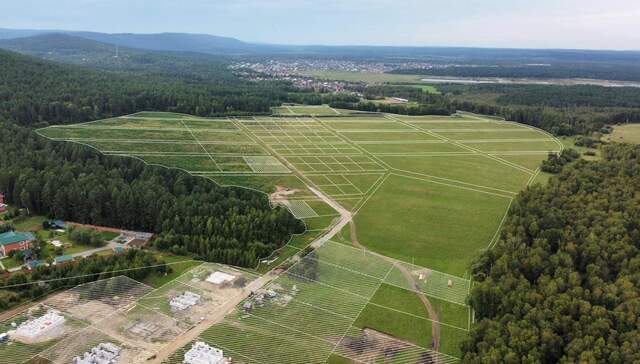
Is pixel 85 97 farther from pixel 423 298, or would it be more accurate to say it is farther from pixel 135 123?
pixel 423 298

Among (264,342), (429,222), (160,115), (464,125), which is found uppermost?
(160,115)

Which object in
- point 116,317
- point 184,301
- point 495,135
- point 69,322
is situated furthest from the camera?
→ point 495,135

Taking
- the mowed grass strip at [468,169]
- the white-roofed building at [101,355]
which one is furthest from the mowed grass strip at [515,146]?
the white-roofed building at [101,355]

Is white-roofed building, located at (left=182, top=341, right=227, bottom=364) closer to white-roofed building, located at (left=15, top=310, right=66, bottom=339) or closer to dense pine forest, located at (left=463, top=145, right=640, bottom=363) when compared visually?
white-roofed building, located at (left=15, top=310, right=66, bottom=339)

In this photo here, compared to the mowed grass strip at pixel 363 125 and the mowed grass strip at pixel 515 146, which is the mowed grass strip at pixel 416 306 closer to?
the mowed grass strip at pixel 515 146

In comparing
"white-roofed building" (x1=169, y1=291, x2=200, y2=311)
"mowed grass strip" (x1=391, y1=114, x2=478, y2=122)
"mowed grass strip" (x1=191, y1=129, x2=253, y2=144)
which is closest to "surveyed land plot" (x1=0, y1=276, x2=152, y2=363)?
"white-roofed building" (x1=169, y1=291, x2=200, y2=311)

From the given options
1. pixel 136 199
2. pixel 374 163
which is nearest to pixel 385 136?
pixel 374 163

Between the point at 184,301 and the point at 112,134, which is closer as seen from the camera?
the point at 184,301

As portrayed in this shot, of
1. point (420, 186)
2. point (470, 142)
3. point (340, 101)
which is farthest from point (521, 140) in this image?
point (340, 101)
